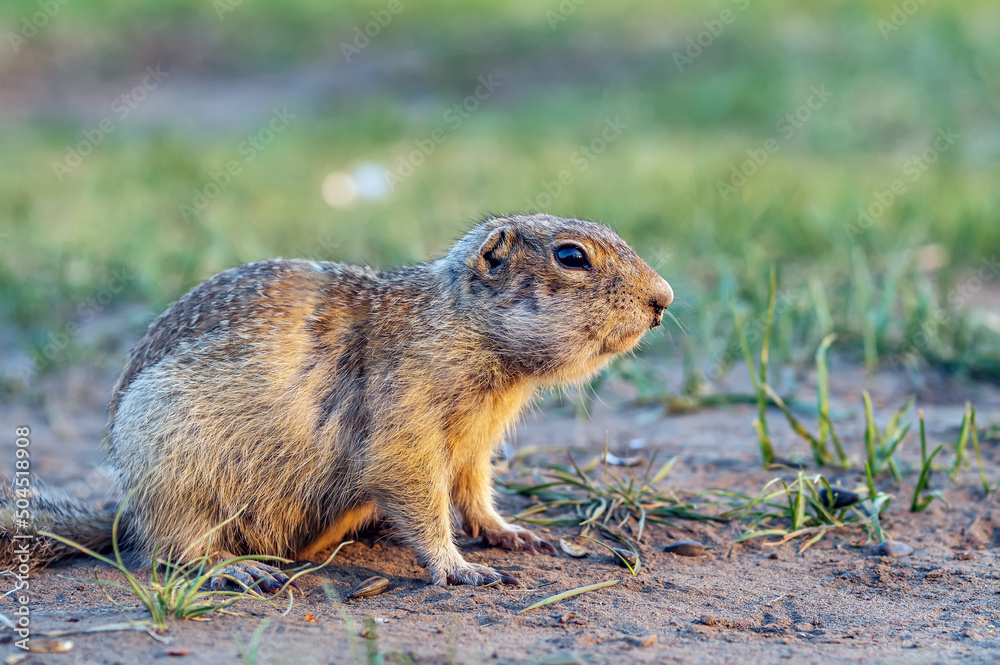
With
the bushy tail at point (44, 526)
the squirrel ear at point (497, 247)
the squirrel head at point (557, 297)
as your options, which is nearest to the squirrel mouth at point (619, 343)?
the squirrel head at point (557, 297)

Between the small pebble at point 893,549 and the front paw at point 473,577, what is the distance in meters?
1.30

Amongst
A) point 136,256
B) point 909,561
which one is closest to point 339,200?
point 136,256

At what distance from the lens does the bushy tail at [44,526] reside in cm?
356

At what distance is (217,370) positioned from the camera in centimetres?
354

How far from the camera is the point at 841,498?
12.7ft

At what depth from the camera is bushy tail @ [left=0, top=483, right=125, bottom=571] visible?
356 cm

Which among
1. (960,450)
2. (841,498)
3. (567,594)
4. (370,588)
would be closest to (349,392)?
(370,588)

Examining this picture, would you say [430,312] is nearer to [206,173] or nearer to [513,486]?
[513,486]

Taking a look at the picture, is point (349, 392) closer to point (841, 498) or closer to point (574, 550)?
point (574, 550)

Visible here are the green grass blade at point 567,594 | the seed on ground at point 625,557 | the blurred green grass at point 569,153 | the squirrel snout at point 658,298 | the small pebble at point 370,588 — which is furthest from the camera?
the blurred green grass at point 569,153

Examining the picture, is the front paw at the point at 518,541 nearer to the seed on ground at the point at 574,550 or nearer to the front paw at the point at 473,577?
the seed on ground at the point at 574,550

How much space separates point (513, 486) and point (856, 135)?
8.45m

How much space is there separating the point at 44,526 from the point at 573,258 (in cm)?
210

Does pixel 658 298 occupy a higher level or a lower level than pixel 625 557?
higher
